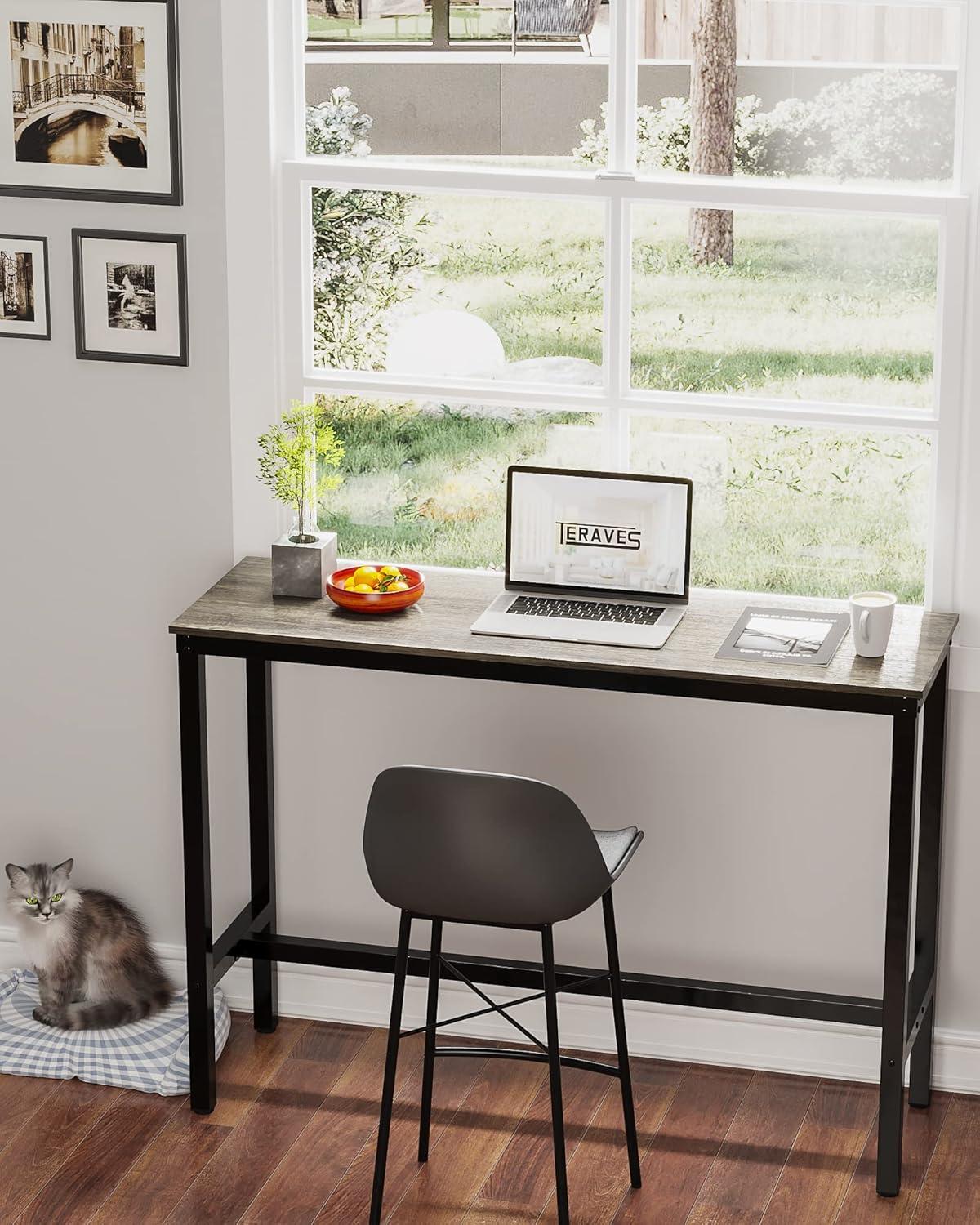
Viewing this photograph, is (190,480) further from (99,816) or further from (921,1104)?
(921,1104)

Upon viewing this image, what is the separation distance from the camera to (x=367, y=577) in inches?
140

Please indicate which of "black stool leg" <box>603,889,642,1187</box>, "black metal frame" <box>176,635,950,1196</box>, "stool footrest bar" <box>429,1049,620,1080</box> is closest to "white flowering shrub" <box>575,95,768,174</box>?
"black metal frame" <box>176,635,950,1196</box>

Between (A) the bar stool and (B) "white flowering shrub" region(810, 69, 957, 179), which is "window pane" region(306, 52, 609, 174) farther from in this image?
(A) the bar stool

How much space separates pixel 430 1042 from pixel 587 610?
0.87 metres

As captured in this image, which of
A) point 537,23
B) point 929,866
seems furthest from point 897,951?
point 537,23

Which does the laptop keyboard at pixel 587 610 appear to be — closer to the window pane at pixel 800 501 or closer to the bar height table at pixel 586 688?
the bar height table at pixel 586 688

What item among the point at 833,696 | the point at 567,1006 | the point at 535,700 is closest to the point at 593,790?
the point at 535,700

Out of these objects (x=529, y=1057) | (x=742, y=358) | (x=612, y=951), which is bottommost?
(x=529, y=1057)

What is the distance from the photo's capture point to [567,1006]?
3.93 m

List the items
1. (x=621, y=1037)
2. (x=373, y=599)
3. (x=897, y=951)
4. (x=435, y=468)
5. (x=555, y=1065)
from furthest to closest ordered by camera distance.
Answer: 1. (x=435, y=468)
2. (x=373, y=599)
3. (x=621, y=1037)
4. (x=897, y=951)
5. (x=555, y=1065)

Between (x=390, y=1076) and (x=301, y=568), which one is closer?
(x=390, y=1076)

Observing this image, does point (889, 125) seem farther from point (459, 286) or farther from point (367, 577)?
point (367, 577)

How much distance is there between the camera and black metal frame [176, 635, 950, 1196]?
3.21m

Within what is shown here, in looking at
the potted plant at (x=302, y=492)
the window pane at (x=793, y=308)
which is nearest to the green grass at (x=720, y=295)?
the window pane at (x=793, y=308)
